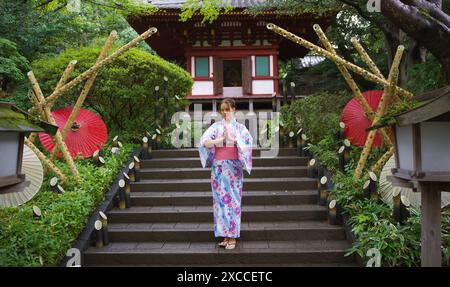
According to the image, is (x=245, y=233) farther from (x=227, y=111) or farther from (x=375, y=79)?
(x=375, y=79)

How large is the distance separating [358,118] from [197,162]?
9.37 ft

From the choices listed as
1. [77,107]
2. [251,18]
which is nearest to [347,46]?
[251,18]

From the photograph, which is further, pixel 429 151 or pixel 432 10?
pixel 432 10

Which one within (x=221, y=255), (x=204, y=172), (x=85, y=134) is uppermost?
(x=85, y=134)

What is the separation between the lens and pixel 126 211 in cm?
555

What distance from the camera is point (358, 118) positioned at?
20.1ft

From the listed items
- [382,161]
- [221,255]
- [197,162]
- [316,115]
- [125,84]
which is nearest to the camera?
[221,255]

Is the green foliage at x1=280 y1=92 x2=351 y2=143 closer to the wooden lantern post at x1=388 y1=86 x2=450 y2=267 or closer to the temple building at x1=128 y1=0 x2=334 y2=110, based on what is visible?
the wooden lantern post at x1=388 y1=86 x2=450 y2=267

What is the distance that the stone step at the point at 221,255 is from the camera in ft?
14.6

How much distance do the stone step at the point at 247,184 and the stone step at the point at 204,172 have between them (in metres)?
0.15

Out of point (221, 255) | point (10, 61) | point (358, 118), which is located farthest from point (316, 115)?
point (10, 61)

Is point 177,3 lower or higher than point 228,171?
higher

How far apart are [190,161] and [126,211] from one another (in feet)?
5.78

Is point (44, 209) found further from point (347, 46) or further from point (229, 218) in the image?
point (347, 46)
